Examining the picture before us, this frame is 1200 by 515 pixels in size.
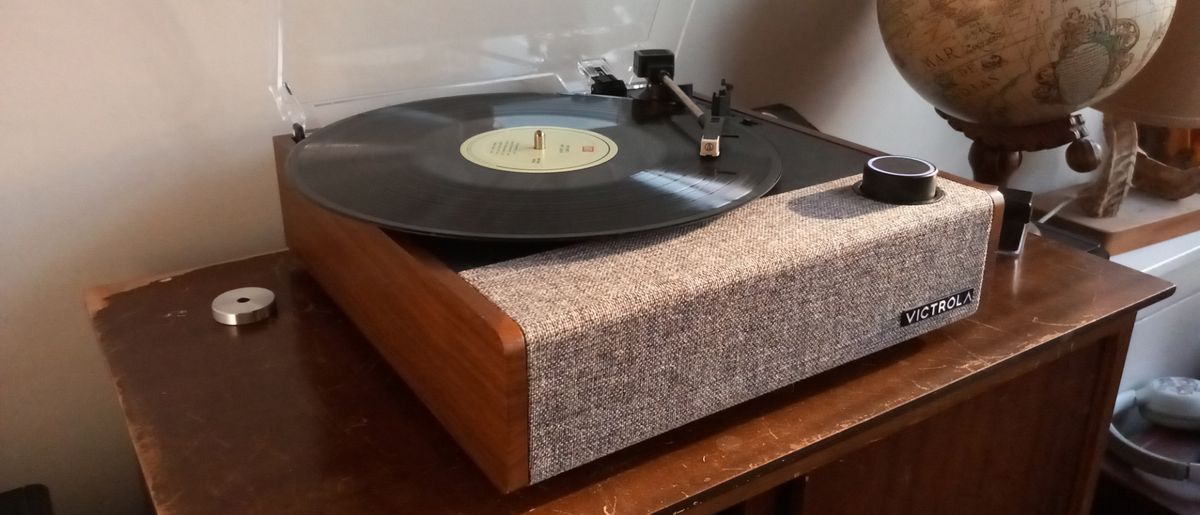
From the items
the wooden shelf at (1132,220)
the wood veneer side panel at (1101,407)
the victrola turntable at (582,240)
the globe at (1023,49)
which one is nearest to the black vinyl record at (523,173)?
the victrola turntable at (582,240)

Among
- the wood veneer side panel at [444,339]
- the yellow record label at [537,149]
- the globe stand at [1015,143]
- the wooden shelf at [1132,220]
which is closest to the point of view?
the wood veneer side panel at [444,339]

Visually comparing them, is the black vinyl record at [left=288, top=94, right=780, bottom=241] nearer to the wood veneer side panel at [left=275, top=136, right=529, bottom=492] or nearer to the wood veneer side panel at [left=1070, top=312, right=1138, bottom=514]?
the wood veneer side panel at [left=275, top=136, right=529, bottom=492]

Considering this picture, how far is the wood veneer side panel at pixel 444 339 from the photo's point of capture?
22.3 inches

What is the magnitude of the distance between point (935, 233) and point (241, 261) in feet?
2.37

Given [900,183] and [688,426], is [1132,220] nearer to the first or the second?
[900,183]

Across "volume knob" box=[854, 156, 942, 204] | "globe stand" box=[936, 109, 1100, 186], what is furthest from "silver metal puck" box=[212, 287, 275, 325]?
"globe stand" box=[936, 109, 1100, 186]

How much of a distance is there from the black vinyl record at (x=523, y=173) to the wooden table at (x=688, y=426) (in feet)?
0.55

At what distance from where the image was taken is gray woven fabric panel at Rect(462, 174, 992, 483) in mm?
591

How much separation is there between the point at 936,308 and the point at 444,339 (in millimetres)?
432

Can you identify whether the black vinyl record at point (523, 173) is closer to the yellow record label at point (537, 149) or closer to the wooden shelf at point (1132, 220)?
the yellow record label at point (537, 149)

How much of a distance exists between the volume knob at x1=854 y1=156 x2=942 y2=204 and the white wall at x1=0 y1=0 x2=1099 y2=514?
0.62m

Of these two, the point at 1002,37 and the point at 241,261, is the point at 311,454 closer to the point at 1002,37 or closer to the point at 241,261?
the point at 241,261

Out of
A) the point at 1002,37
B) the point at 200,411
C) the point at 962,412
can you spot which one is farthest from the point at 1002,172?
the point at 200,411

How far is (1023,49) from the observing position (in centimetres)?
100
